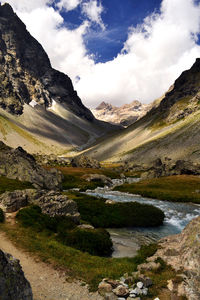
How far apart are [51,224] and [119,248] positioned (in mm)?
7107

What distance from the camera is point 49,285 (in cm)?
1216

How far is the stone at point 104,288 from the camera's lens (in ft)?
37.7

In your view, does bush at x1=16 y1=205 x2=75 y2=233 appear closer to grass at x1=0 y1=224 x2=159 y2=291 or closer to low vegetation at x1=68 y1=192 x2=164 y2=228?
grass at x1=0 y1=224 x2=159 y2=291

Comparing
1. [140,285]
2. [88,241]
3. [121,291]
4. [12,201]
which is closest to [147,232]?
[88,241]

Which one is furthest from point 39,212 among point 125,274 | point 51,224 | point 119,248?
point 125,274

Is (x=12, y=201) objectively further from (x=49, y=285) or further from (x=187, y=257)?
(x=187, y=257)

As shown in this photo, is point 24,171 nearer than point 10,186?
No

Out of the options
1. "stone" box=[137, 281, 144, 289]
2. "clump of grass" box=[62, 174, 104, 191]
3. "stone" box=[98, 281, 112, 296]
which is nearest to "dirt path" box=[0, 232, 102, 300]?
"stone" box=[98, 281, 112, 296]

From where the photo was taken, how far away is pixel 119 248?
2091cm

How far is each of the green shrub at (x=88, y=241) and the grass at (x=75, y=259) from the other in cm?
108

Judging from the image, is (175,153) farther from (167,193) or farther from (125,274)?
(125,274)

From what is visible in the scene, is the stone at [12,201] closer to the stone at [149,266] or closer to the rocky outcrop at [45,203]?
the rocky outcrop at [45,203]

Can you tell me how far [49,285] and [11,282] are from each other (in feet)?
15.4

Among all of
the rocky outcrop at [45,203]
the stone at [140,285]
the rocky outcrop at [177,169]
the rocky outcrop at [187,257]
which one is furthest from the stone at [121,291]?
the rocky outcrop at [177,169]
